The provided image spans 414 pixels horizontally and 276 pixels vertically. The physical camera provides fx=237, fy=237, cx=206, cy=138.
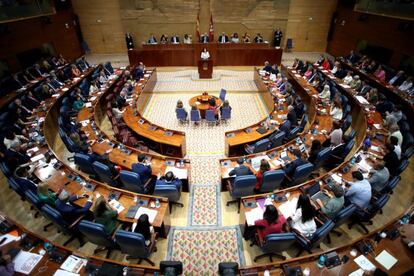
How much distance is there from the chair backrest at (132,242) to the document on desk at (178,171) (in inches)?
94.3

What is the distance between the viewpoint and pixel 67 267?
173 inches

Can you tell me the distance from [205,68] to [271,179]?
12.0m

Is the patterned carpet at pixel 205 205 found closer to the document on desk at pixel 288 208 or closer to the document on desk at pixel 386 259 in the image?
the document on desk at pixel 288 208

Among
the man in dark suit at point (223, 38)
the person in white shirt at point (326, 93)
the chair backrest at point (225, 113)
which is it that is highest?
the man in dark suit at point (223, 38)

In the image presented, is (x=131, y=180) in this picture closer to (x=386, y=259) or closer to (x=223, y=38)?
(x=386, y=259)

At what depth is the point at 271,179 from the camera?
252 inches

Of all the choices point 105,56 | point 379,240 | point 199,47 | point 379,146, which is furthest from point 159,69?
point 379,240

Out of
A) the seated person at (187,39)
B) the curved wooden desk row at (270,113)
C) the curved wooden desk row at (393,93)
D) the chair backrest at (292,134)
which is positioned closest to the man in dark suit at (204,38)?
the seated person at (187,39)

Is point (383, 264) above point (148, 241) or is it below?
below

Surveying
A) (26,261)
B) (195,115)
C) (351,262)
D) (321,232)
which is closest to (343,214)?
(321,232)

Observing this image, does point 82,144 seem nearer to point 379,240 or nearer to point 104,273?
point 104,273

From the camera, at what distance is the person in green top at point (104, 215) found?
517 centimetres

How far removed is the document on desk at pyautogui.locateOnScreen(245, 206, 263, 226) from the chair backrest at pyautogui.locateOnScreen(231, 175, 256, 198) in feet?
2.38

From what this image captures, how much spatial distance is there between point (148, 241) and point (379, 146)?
24.7 feet
